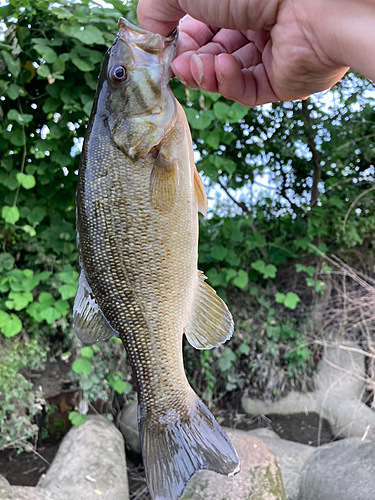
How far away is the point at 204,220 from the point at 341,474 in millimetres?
2446

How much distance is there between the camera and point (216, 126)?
9.96ft

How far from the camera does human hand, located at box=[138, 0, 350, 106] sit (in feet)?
3.87

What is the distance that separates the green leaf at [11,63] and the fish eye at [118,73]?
65.2 inches

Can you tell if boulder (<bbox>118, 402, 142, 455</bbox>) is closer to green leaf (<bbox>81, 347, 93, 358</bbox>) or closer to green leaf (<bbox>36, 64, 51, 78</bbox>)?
green leaf (<bbox>81, 347, 93, 358</bbox>)

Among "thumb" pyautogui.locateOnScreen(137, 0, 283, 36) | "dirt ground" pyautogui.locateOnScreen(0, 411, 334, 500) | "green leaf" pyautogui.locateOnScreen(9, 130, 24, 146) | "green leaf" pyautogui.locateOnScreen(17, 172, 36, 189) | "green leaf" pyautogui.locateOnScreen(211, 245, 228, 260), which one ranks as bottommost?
"dirt ground" pyautogui.locateOnScreen(0, 411, 334, 500)

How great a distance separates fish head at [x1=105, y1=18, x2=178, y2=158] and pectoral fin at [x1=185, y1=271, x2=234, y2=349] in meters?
0.53

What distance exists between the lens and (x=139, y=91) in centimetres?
128

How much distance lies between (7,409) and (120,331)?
231 centimetres

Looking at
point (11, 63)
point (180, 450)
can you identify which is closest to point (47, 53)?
point (11, 63)

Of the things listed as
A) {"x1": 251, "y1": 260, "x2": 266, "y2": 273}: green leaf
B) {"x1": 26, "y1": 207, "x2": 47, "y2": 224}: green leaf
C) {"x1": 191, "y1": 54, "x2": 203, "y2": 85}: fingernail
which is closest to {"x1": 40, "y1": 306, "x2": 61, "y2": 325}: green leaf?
{"x1": 26, "y1": 207, "x2": 47, "y2": 224}: green leaf

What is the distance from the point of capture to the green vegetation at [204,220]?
2713 mm

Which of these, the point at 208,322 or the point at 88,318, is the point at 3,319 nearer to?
the point at 88,318

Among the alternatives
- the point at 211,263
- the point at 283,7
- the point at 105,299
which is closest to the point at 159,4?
the point at 283,7

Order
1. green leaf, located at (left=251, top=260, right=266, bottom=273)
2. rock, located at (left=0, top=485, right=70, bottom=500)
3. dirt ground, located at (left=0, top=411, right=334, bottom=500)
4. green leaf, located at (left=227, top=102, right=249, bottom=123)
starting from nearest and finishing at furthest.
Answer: rock, located at (left=0, top=485, right=70, bottom=500) → green leaf, located at (left=227, top=102, right=249, bottom=123) → dirt ground, located at (left=0, top=411, right=334, bottom=500) → green leaf, located at (left=251, top=260, right=266, bottom=273)
